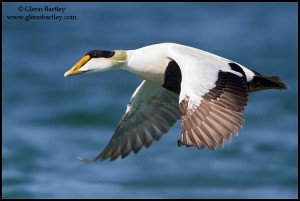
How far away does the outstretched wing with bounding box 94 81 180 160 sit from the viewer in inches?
361

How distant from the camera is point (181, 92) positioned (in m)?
7.56

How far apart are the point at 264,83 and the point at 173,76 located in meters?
0.78

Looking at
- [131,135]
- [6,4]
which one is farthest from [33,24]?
[131,135]

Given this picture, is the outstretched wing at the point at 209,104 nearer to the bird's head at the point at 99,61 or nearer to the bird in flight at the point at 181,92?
the bird in flight at the point at 181,92

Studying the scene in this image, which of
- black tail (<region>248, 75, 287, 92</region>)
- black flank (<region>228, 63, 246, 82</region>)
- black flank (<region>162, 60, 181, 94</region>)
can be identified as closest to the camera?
black flank (<region>228, 63, 246, 82</region>)

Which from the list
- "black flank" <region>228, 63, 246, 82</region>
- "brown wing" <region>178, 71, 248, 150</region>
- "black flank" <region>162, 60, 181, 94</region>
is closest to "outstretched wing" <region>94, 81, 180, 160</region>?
"black flank" <region>162, 60, 181, 94</region>

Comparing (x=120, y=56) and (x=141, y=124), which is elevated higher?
(x=120, y=56)

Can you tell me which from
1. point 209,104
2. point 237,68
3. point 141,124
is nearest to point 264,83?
point 237,68

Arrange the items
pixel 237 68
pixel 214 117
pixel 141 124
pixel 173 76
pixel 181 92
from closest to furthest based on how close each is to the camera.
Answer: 1. pixel 214 117
2. pixel 181 92
3. pixel 237 68
4. pixel 173 76
5. pixel 141 124

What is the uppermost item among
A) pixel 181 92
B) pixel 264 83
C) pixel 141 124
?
pixel 264 83

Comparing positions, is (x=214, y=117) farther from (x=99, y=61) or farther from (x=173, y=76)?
(x=99, y=61)

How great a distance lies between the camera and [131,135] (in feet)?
30.4

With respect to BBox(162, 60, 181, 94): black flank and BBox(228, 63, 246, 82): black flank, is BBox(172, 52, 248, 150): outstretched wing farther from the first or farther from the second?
BBox(162, 60, 181, 94): black flank

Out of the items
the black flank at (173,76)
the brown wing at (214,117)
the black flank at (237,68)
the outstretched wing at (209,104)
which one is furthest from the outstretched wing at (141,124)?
the brown wing at (214,117)
